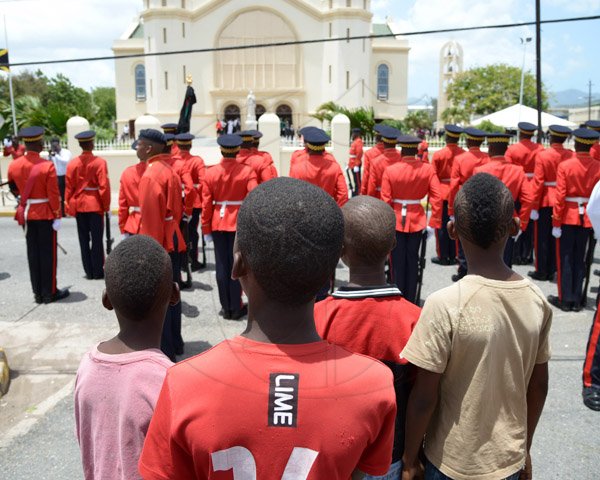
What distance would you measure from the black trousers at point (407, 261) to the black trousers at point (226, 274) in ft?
5.79

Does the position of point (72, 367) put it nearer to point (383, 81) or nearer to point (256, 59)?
point (256, 59)

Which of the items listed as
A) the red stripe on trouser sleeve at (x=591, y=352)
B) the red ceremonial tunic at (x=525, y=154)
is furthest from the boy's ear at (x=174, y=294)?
the red ceremonial tunic at (x=525, y=154)

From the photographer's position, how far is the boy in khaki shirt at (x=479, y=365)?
7.35 ft

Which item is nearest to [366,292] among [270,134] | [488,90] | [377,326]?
[377,326]

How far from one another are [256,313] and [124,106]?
1993 inches

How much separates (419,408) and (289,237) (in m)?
1.12

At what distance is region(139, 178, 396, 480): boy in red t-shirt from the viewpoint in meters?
1.46

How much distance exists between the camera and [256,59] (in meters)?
44.6

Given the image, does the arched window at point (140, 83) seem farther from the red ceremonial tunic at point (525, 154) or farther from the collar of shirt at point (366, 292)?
the collar of shirt at point (366, 292)

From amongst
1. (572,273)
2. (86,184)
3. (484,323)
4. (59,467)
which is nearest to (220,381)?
(484,323)

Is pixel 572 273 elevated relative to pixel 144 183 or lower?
lower

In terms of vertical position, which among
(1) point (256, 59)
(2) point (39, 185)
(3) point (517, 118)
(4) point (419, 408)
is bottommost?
(4) point (419, 408)

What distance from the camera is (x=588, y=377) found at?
4621mm

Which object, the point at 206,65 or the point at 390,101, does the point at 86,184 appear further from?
the point at 390,101
